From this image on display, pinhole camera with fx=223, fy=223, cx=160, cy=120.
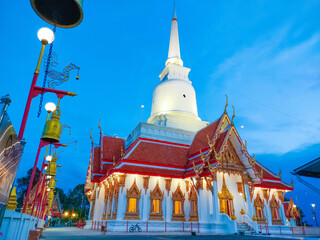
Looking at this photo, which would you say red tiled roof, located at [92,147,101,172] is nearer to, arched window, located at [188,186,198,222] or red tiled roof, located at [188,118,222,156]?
red tiled roof, located at [188,118,222,156]

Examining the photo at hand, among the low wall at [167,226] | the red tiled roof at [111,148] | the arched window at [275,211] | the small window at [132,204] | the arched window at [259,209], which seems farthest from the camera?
the red tiled roof at [111,148]

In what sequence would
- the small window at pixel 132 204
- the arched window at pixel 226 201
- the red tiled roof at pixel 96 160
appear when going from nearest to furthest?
1. the arched window at pixel 226 201
2. the small window at pixel 132 204
3. the red tiled roof at pixel 96 160

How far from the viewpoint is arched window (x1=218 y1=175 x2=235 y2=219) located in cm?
1756

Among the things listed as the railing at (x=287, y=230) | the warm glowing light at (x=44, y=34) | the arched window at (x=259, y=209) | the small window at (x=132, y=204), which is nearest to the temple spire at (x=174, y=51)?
the arched window at (x=259, y=209)

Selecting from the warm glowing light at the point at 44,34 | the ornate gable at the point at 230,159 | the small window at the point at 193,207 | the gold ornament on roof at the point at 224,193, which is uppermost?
the ornate gable at the point at 230,159

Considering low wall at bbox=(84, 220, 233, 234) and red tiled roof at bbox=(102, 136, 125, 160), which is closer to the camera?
low wall at bbox=(84, 220, 233, 234)

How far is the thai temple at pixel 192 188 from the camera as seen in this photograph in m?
17.4

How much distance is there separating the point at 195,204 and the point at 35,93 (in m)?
16.8

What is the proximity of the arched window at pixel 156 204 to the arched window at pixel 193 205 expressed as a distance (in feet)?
8.27

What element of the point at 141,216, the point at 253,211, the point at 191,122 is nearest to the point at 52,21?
the point at 141,216

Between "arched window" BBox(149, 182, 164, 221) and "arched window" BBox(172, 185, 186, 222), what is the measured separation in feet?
3.88

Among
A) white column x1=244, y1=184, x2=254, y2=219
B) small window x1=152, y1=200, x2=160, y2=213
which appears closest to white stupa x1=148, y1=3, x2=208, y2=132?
small window x1=152, y1=200, x2=160, y2=213

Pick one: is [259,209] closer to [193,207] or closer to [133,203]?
[193,207]

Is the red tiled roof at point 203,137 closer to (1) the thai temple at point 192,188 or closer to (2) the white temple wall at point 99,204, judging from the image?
(1) the thai temple at point 192,188
